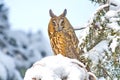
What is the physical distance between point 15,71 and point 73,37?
3365 mm

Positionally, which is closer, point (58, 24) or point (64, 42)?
point (64, 42)

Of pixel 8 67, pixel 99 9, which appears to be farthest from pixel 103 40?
pixel 8 67

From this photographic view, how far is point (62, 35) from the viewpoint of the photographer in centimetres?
791

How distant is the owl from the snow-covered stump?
1463mm

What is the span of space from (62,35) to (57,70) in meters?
2.05

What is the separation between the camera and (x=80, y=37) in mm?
8008

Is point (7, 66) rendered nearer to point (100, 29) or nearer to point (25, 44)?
point (25, 44)

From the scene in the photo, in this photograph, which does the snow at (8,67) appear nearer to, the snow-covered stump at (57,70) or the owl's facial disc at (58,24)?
the owl's facial disc at (58,24)

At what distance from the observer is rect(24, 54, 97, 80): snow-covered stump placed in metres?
5.85

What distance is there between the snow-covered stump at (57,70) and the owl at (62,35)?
146cm

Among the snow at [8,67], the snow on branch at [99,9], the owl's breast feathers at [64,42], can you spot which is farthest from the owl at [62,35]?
the snow at [8,67]

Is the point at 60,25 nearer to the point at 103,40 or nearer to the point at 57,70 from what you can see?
the point at 103,40

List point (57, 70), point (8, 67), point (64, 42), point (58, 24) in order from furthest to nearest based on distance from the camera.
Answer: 1. point (8, 67)
2. point (58, 24)
3. point (64, 42)
4. point (57, 70)

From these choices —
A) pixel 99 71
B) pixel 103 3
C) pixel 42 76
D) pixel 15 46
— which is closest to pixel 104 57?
pixel 99 71
